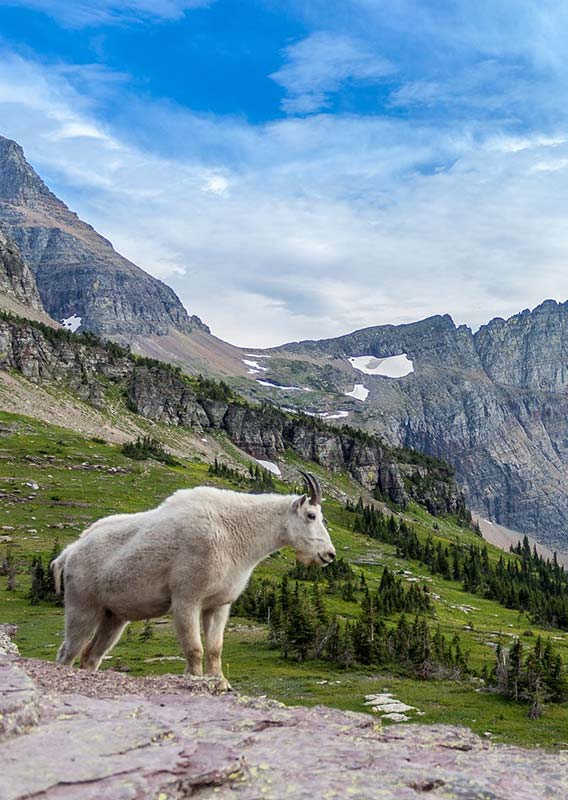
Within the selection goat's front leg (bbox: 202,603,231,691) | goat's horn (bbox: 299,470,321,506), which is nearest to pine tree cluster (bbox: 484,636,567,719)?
goat's horn (bbox: 299,470,321,506)

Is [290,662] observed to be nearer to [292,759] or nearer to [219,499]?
[219,499]

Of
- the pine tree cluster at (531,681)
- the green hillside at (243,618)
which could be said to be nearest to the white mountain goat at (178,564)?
the green hillside at (243,618)

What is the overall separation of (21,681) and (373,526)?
156566 mm

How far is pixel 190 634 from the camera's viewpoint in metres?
12.7

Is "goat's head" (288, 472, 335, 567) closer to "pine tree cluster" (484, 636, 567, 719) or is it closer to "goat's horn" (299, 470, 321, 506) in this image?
"goat's horn" (299, 470, 321, 506)

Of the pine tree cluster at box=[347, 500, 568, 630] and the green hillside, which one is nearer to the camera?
the green hillside

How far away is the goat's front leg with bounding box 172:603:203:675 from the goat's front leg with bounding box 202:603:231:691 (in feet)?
2.04

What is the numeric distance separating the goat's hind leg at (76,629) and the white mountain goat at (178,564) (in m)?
0.02

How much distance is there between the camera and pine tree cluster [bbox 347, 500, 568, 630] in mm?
100000

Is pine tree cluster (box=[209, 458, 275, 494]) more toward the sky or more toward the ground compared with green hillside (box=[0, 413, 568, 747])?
more toward the sky

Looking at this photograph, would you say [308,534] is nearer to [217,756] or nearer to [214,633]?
[214,633]

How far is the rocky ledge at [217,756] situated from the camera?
5.79 metres

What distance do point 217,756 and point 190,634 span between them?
649cm

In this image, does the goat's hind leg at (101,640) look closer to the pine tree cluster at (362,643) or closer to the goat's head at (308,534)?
the goat's head at (308,534)
